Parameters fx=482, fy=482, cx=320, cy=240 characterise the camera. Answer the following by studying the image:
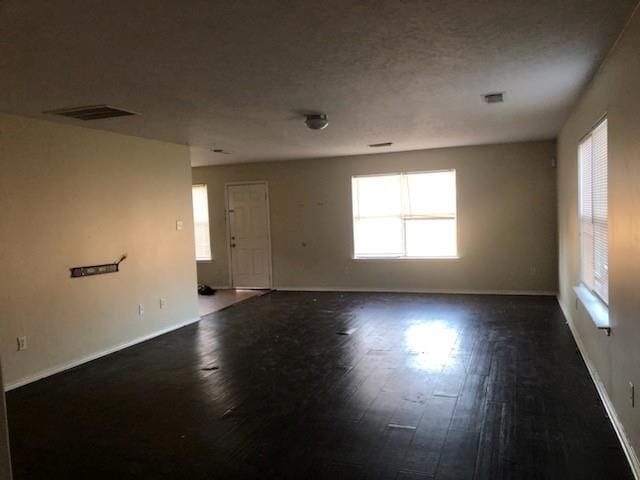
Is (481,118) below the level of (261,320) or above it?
above

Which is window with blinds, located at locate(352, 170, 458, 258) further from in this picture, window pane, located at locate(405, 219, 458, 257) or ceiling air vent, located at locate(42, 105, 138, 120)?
ceiling air vent, located at locate(42, 105, 138, 120)

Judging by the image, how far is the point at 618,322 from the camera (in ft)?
9.21

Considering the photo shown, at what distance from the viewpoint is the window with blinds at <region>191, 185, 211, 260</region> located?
9.30 m

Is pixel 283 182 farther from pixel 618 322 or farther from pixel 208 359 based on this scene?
pixel 618 322

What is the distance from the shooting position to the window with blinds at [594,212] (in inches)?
135

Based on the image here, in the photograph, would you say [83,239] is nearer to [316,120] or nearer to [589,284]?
[316,120]

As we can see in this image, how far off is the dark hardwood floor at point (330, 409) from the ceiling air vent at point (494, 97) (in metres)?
2.27

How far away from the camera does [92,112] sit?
13.6ft

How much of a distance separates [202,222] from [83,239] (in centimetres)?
462

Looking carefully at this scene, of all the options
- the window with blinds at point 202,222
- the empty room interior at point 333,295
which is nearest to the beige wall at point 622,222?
the empty room interior at point 333,295

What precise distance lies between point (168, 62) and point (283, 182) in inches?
225

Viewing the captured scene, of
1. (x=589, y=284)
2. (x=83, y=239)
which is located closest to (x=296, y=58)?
(x=83, y=239)

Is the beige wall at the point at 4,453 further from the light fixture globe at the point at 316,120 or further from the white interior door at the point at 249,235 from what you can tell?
the white interior door at the point at 249,235

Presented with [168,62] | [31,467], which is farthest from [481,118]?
[31,467]
